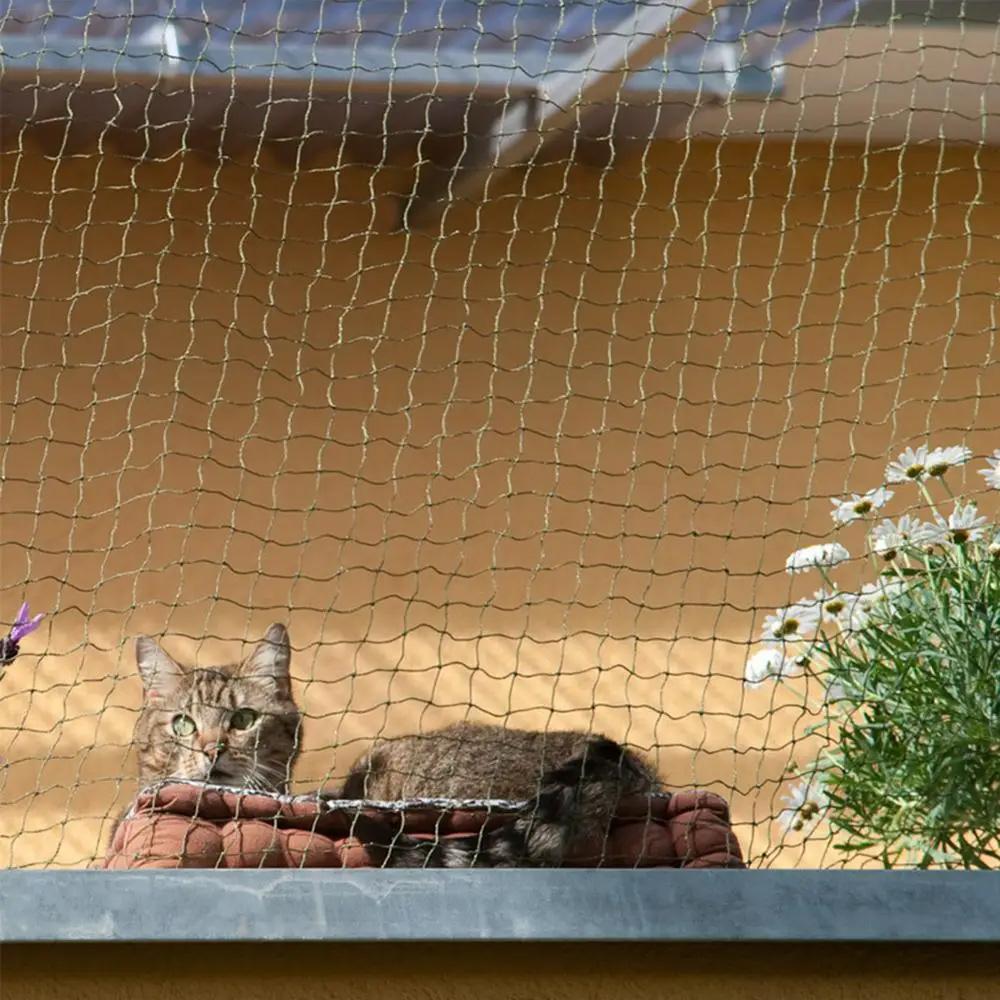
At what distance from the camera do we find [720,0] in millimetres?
3143

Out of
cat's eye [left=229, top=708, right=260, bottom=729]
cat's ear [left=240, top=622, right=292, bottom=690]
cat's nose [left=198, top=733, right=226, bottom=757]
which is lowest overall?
cat's nose [left=198, top=733, right=226, bottom=757]

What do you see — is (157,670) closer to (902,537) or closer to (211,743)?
(211,743)

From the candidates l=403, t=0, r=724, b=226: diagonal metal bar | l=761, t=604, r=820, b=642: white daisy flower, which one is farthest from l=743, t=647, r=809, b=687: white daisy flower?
l=403, t=0, r=724, b=226: diagonal metal bar

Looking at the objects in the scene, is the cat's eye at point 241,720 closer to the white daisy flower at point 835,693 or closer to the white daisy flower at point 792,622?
the white daisy flower at point 792,622

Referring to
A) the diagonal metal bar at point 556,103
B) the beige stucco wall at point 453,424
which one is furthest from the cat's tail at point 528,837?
the beige stucco wall at point 453,424

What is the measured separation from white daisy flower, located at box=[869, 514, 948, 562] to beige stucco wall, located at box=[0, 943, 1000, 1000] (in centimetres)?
76

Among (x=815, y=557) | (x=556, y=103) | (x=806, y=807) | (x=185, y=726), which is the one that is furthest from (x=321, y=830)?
(x=556, y=103)

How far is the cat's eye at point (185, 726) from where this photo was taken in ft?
9.70

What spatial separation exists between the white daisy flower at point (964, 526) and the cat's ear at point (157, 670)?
1.36m

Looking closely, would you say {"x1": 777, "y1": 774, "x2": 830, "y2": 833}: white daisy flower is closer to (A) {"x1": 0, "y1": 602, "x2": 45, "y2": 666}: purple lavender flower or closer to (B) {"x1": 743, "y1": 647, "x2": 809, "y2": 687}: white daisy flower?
(B) {"x1": 743, "y1": 647, "x2": 809, "y2": 687}: white daisy flower

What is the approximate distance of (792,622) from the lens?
2467 millimetres

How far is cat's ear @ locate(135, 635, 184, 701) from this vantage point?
3.04m

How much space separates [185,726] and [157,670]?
13cm

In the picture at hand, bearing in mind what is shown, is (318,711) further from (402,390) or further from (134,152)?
(134,152)
